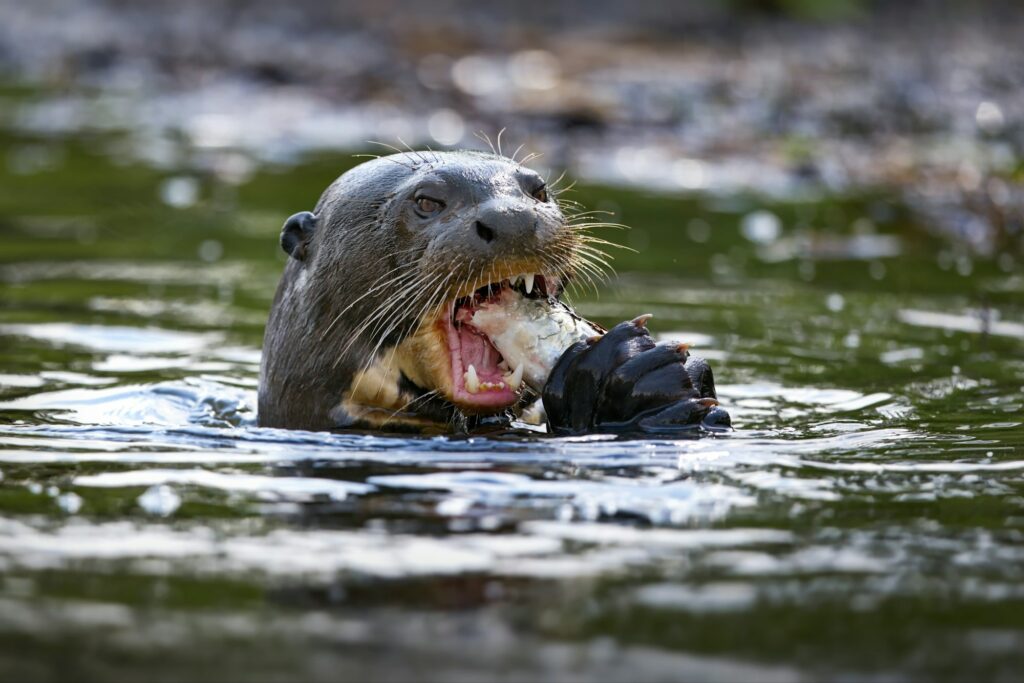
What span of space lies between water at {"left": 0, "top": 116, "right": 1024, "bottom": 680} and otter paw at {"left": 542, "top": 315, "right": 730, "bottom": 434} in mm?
122

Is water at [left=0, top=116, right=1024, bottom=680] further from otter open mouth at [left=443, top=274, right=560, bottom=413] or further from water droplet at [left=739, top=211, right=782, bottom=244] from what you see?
water droplet at [left=739, top=211, right=782, bottom=244]

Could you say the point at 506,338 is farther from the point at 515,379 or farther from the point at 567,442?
the point at 567,442

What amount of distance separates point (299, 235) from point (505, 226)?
1.09m

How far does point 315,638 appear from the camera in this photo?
317 centimetres

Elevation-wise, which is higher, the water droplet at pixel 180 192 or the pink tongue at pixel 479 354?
the water droplet at pixel 180 192

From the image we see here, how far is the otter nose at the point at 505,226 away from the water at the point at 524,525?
1.82 ft

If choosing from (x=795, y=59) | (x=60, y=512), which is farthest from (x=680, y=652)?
(x=795, y=59)

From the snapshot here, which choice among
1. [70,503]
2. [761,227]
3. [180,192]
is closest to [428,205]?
[70,503]

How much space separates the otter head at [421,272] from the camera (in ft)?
15.8

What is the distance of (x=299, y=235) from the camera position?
5.58 m

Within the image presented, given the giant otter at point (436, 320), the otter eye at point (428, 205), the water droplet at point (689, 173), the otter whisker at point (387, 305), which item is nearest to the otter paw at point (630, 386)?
the giant otter at point (436, 320)

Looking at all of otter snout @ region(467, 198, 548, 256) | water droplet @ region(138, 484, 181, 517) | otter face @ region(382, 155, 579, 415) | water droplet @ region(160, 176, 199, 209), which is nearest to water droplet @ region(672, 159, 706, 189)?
water droplet @ region(160, 176, 199, 209)

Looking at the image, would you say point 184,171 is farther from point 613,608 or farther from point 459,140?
point 613,608

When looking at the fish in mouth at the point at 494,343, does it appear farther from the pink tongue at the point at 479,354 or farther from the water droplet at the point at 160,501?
the water droplet at the point at 160,501
